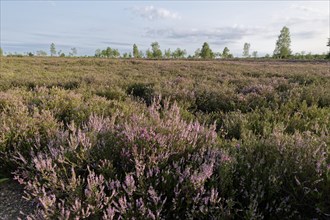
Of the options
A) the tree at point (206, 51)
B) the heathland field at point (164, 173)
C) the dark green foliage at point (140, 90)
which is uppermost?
the tree at point (206, 51)

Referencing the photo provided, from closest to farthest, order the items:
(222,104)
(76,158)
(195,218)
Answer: (195,218) → (76,158) → (222,104)

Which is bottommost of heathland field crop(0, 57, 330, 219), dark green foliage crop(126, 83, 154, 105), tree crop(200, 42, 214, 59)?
heathland field crop(0, 57, 330, 219)

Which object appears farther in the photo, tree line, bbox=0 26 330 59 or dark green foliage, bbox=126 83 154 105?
tree line, bbox=0 26 330 59

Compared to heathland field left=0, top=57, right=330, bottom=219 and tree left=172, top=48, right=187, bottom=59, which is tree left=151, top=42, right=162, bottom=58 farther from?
heathland field left=0, top=57, right=330, bottom=219

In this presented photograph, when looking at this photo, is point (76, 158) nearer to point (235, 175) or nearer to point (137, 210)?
point (137, 210)

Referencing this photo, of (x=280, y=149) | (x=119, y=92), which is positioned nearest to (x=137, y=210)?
(x=280, y=149)

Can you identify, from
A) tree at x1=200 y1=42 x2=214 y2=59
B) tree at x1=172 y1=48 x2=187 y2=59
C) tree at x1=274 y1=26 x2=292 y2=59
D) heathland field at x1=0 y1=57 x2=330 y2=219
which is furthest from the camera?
tree at x1=172 y1=48 x2=187 y2=59

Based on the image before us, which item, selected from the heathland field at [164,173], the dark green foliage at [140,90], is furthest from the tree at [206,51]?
the heathland field at [164,173]

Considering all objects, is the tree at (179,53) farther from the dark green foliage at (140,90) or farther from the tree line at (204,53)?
the dark green foliage at (140,90)

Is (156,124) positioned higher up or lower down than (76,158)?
higher up

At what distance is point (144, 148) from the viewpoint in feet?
8.22

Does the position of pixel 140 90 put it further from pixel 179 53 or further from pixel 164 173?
pixel 179 53

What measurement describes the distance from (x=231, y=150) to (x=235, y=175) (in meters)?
0.57

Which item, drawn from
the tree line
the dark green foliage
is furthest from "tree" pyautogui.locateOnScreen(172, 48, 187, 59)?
the dark green foliage
